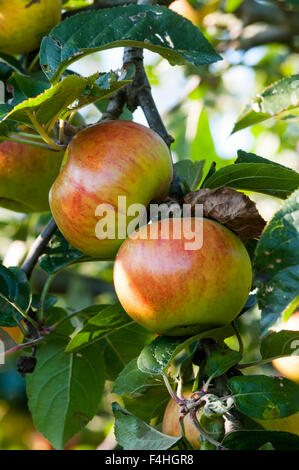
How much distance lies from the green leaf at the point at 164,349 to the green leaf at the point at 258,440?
0.13m

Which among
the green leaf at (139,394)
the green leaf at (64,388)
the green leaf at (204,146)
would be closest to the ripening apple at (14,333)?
the green leaf at (64,388)

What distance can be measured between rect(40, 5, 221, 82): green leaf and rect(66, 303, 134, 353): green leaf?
16.2 inches

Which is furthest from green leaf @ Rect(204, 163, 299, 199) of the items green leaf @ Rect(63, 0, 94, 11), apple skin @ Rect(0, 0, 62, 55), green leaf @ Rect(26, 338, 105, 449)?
green leaf @ Rect(63, 0, 94, 11)

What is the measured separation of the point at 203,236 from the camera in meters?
0.83

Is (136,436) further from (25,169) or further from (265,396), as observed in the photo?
(25,169)

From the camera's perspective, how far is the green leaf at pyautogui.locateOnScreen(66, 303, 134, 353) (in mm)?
1013

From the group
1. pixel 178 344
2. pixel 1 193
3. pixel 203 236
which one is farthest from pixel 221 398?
pixel 1 193

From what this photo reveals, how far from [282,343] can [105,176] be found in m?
0.39

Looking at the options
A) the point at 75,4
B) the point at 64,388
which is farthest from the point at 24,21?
the point at 64,388

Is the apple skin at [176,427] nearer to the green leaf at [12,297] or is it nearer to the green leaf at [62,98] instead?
the green leaf at [12,297]

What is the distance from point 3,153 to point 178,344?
24.1 inches

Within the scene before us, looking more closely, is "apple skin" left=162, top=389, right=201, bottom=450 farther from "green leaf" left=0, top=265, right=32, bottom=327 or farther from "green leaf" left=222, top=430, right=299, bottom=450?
"green leaf" left=0, top=265, right=32, bottom=327

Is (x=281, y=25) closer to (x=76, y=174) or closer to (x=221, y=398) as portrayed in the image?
(x=76, y=174)

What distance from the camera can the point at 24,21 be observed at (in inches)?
49.8
